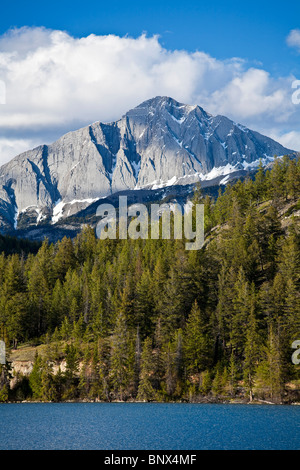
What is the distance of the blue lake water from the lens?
46.1m

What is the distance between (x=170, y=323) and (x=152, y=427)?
39.7 meters

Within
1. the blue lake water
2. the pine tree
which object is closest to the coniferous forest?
the pine tree

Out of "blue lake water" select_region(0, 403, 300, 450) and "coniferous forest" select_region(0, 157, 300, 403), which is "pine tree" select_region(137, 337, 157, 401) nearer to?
"coniferous forest" select_region(0, 157, 300, 403)

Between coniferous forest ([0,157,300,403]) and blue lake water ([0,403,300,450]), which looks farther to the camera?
coniferous forest ([0,157,300,403])

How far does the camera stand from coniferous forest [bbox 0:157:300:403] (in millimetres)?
82938

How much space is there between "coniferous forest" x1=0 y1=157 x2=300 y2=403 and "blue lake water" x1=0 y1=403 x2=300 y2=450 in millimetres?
8973

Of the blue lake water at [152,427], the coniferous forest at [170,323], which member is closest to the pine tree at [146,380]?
the coniferous forest at [170,323]

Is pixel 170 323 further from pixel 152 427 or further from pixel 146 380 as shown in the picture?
pixel 152 427

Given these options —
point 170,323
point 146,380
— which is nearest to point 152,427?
point 146,380

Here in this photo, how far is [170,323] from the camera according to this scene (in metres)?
94.1

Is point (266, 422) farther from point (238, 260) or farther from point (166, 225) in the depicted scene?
point (166, 225)

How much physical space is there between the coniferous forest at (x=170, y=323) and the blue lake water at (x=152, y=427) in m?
8.97

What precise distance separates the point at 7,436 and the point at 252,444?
25618mm
